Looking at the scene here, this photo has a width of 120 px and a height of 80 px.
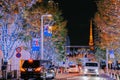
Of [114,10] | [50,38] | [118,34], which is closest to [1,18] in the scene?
[114,10]

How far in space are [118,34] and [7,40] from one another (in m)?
12.6

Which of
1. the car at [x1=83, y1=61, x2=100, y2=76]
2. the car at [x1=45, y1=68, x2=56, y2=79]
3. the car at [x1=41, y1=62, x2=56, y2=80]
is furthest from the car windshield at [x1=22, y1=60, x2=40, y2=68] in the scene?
the car at [x1=83, y1=61, x2=100, y2=76]

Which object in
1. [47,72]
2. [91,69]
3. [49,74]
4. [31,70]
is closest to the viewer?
[31,70]

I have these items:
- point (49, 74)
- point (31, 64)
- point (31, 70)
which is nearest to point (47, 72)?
point (49, 74)

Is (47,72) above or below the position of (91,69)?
above

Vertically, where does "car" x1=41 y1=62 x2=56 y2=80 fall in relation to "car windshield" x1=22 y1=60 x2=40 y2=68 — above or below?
below

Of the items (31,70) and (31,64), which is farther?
(31,64)

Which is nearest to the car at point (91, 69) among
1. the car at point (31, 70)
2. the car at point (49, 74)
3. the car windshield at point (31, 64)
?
the car at point (49, 74)

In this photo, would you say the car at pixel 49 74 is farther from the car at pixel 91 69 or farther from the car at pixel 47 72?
the car at pixel 91 69

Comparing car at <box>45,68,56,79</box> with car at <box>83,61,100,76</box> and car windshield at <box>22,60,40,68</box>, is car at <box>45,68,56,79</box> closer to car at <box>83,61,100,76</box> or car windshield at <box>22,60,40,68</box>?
car windshield at <box>22,60,40,68</box>

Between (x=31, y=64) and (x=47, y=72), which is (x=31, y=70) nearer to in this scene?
(x=31, y=64)

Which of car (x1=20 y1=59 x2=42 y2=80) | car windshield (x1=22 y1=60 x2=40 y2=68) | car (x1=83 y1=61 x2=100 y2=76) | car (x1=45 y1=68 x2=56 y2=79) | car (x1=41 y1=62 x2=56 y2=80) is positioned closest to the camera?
car (x1=20 y1=59 x2=42 y2=80)

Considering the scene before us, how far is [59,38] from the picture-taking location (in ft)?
229

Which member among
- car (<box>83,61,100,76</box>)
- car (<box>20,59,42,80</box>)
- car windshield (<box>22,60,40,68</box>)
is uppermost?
car windshield (<box>22,60,40,68</box>)
